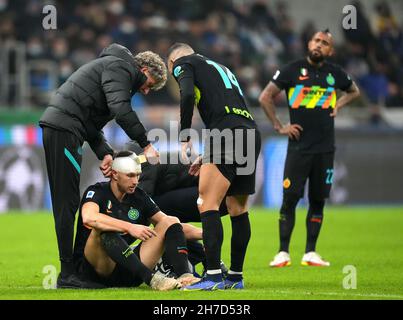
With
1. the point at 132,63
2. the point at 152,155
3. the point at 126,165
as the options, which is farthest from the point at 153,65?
the point at 126,165

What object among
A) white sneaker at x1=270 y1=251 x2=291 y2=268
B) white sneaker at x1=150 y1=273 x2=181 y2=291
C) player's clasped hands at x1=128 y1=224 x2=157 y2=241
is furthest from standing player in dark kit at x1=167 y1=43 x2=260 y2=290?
white sneaker at x1=270 y1=251 x2=291 y2=268

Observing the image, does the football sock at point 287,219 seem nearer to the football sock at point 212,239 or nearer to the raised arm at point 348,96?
the raised arm at point 348,96

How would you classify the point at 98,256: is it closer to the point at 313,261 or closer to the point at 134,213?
the point at 134,213

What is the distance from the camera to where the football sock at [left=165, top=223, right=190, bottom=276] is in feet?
27.4

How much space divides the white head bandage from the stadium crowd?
11.5 metres

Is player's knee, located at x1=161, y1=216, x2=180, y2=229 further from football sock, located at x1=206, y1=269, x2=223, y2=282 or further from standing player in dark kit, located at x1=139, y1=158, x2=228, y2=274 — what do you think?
standing player in dark kit, located at x1=139, y1=158, x2=228, y2=274

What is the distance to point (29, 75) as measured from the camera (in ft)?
64.6

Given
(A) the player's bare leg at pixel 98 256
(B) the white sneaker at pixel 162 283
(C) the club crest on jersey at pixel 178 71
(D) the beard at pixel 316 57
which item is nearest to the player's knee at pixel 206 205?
(B) the white sneaker at pixel 162 283

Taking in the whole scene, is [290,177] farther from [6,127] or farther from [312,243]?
[6,127]

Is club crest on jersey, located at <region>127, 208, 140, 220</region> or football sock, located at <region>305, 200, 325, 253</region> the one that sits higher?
club crest on jersey, located at <region>127, 208, 140, 220</region>

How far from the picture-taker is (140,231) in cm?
795

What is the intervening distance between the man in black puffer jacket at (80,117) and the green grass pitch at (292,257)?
67 centimetres

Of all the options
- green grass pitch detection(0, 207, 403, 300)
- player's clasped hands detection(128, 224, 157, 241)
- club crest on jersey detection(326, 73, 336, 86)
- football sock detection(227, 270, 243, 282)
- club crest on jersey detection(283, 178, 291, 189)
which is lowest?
green grass pitch detection(0, 207, 403, 300)

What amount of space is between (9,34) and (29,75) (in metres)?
1.20
